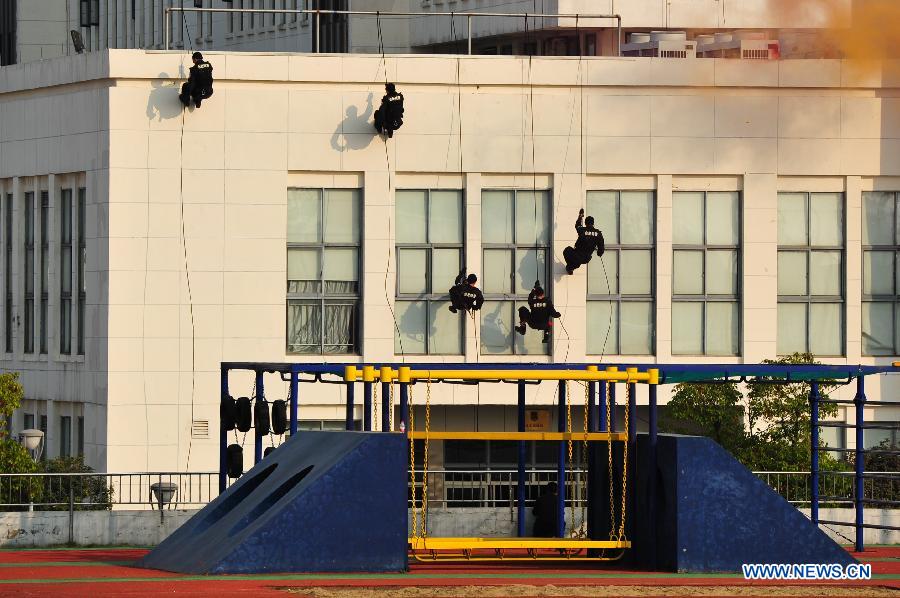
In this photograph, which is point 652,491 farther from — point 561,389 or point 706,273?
point 706,273

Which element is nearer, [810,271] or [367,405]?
[367,405]

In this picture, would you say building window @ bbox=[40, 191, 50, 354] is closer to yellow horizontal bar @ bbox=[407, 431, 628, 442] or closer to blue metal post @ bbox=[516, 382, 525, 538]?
blue metal post @ bbox=[516, 382, 525, 538]

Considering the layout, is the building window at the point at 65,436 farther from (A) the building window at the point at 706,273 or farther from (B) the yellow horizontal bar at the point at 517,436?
(B) the yellow horizontal bar at the point at 517,436

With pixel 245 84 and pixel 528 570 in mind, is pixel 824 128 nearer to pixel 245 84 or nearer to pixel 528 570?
pixel 245 84

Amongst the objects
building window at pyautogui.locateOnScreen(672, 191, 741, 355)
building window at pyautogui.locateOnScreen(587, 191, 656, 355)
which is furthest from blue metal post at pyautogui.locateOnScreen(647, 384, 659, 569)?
building window at pyautogui.locateOnScreen(672, 191, 741, 355)

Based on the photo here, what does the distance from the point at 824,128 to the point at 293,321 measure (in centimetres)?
1296

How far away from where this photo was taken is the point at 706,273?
167ft

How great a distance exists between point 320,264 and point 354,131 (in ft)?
10.2

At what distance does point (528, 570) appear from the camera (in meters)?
27.5

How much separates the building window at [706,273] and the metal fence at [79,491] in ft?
53.3

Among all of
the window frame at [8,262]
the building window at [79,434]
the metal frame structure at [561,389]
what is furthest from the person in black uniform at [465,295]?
the metal frame structure at [561,389]

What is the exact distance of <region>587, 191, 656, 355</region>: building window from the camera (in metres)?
50.5

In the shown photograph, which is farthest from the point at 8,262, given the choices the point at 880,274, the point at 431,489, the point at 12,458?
the point at 880,274

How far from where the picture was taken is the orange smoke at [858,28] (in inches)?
2021
